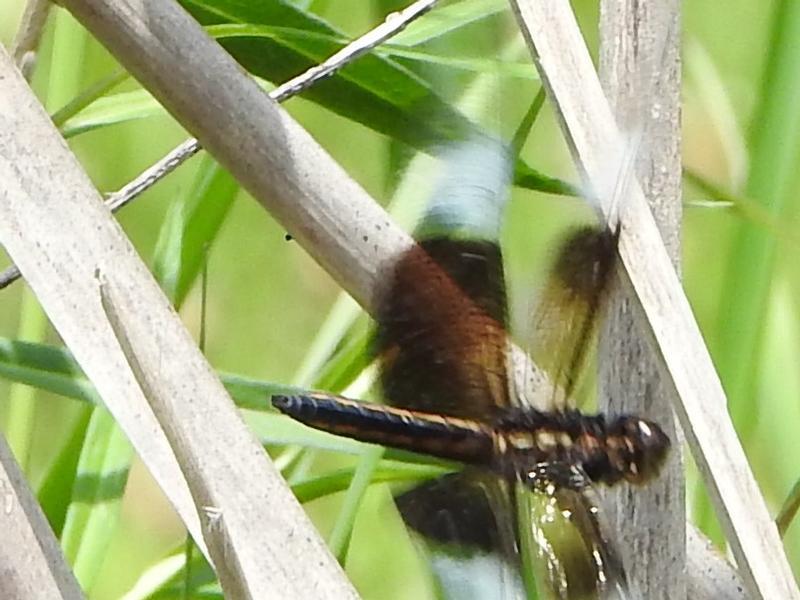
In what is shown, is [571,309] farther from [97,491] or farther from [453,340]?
[97,491]

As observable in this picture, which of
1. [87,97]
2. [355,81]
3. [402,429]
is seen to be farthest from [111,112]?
[402,429]

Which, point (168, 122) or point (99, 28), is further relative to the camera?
point (168, 122)

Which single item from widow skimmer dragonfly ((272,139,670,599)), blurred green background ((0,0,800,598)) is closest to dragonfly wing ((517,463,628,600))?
widow skimmer dragonfly ((272,139,670,599))

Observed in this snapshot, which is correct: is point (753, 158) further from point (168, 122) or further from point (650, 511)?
point (168, 122)

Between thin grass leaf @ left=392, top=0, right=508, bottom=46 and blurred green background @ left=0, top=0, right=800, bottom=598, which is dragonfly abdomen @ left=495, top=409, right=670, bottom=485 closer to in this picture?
blurred green background @ left=0, top=0, right=800, bottom=598

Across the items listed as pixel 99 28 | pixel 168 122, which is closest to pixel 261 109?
pixel 99 28
